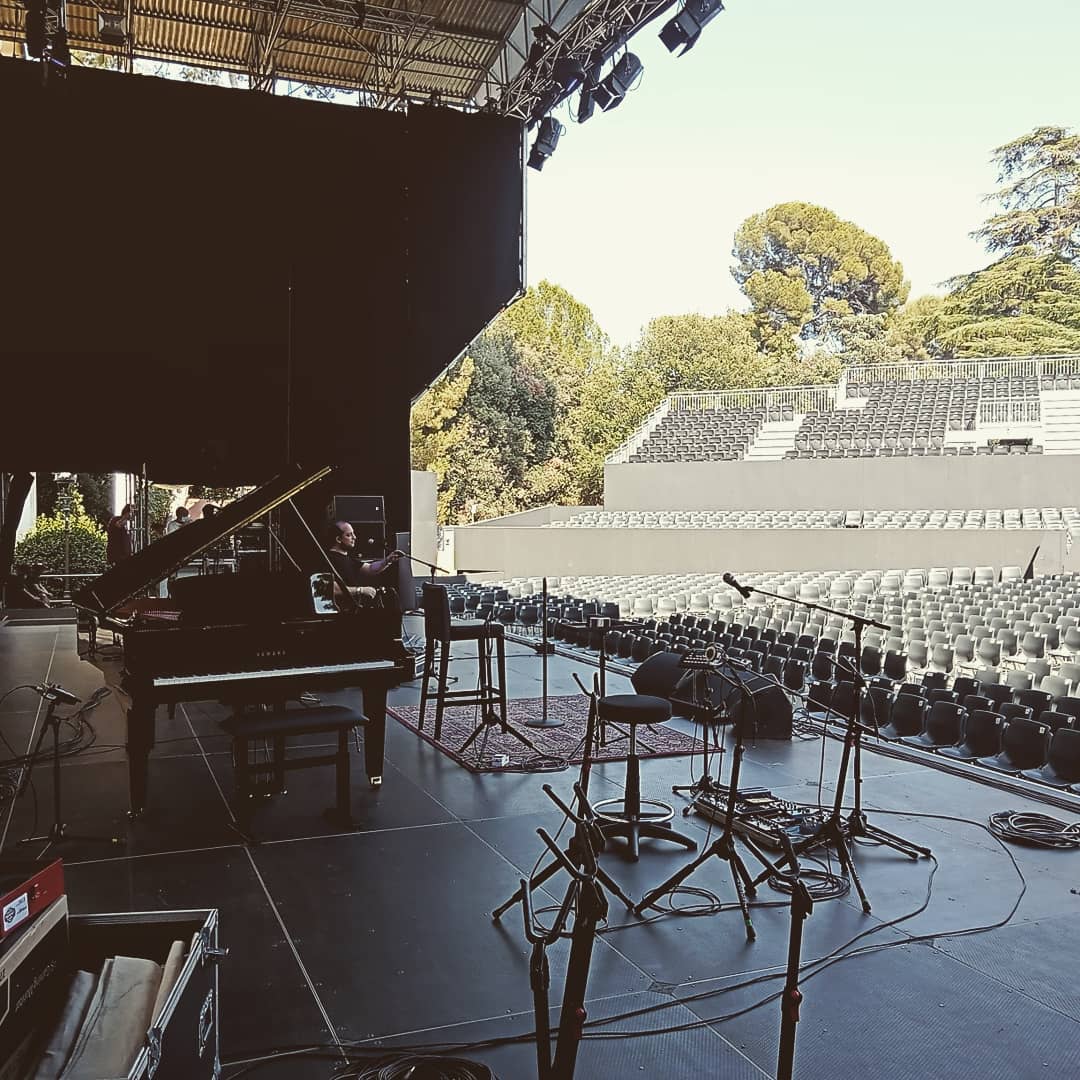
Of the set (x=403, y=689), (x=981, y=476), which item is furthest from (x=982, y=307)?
(x=403, y=689)

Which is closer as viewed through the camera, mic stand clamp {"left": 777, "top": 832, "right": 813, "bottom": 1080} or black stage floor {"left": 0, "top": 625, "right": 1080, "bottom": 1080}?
mic stand clamp {"left": 777, "top": 832, "right": 813, "bottom": 1080}

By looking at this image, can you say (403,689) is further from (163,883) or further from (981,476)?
(981,476)

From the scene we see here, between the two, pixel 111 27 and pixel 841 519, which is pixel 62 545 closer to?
pixel 111 27

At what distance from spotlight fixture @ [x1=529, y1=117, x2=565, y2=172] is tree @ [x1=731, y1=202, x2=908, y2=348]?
37852 mm

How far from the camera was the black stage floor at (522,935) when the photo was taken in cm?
290

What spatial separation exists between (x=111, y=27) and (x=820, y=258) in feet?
139

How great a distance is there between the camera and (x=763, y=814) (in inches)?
191

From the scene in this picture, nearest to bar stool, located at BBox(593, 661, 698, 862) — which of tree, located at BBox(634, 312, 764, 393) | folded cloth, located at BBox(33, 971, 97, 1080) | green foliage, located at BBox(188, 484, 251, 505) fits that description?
folded cloth, located at BBox(33, 971, 97, 1080)

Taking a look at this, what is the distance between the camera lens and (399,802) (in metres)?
5.27

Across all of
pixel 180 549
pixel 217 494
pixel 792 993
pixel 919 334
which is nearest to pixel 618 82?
pixel 217 494

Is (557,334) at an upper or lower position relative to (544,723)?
upper

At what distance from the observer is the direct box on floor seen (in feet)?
6.97

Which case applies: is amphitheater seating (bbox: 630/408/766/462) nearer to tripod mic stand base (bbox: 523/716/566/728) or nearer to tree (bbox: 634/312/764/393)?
tree (bbox: 634/312/764/393)

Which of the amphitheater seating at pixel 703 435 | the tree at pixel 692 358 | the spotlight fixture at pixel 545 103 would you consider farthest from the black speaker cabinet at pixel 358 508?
the tree at pixel 692 358
